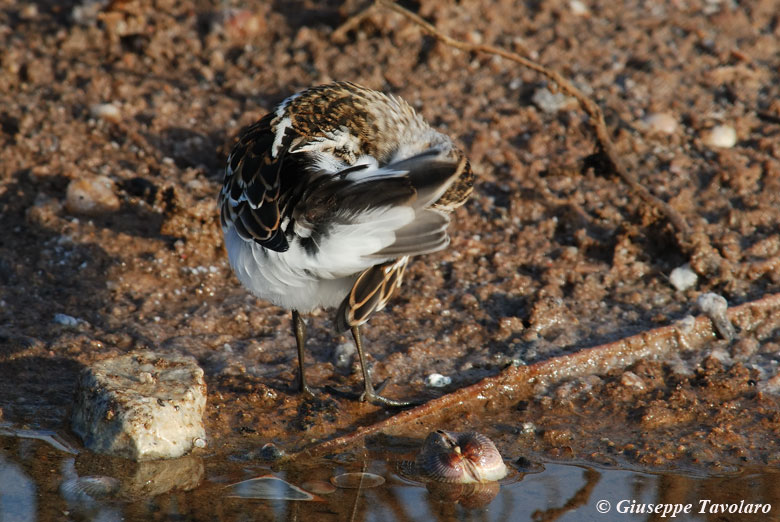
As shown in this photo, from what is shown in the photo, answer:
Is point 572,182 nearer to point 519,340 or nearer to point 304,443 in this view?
point 519,340

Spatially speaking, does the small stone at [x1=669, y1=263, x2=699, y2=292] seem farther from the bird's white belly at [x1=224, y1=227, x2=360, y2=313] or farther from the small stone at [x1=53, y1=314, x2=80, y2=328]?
the small stone at [x1=53, y1=314, x2=80, y2=328]

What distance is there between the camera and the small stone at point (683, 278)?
5.25 metres

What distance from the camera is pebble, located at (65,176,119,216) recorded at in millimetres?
5586

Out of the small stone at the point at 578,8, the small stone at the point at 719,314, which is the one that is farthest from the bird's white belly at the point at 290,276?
the small stone at the point at 578,8

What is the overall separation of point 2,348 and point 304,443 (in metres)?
1.65

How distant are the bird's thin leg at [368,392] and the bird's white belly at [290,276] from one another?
24 centimetres

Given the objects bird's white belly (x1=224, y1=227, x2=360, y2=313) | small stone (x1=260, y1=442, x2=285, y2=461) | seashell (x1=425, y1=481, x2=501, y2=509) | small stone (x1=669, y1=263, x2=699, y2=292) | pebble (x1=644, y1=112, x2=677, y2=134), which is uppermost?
pebble (x1=644, y1=112, x2=677, y2=134)

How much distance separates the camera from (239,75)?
6785 millimetres

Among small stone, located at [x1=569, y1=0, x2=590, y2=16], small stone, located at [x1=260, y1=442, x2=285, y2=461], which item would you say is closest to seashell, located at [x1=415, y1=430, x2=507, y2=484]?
small stone, located at [x1=260, y1=442, x2=285, y2=461]

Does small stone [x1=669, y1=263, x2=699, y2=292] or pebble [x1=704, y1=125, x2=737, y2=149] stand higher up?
pebble [x1=704, y1=125, x2=737, y2=149]

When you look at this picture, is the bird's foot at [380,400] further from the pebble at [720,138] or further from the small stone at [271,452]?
the pebble at [720,138]

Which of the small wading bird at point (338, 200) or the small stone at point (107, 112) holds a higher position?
the small wading bird at point (338, 200)

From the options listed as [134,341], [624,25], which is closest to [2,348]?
[134,341]

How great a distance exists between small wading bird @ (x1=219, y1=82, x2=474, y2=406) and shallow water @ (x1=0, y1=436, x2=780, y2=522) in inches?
27.1
